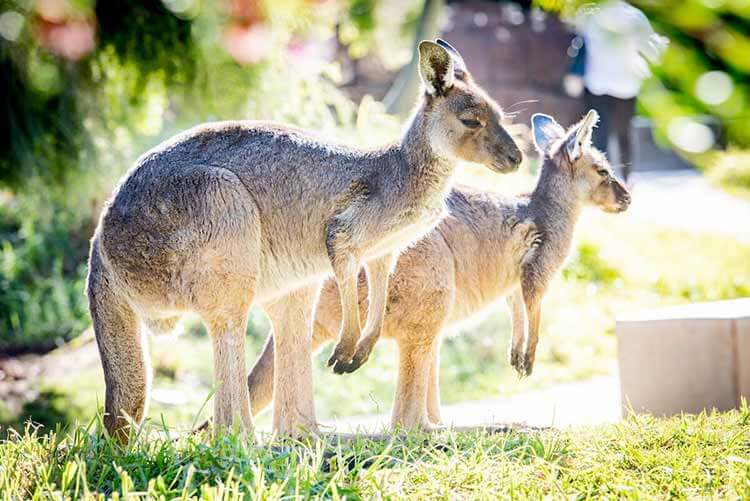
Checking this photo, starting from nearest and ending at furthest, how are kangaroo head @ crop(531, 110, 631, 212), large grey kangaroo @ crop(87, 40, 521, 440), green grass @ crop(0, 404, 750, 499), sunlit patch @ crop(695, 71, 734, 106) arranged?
sunlit patch @ crop(695, 71, 734, 106), green grass @ crop(0, 404, 750, 499), large grey kangaroo @ crop(87, 40, 521, 440), kangaroo head @ crop(531, 110, 631, 212)

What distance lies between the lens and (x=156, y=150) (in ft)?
11.7

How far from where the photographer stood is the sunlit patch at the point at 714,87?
0.67 meters

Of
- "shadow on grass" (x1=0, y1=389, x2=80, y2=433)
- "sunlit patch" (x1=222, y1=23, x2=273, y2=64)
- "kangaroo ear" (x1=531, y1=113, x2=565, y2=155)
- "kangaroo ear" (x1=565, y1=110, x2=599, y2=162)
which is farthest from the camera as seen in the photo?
"sunlit patch" (x1=222, y1=23, x2=273, y2=64)

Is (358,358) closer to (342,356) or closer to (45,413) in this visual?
(342,356)

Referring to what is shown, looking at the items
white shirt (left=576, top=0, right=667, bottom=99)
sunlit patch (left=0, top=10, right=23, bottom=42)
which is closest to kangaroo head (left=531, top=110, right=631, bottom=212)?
white shirt (left=576, top=0, right=667, bottom=99)

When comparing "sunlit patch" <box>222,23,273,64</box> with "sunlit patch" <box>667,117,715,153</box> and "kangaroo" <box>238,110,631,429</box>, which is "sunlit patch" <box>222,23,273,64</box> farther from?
"sunlit patch" <box>667,117,715,153</box>

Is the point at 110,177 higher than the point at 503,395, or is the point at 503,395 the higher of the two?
the point at 110,177

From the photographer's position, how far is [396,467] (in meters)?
3.05

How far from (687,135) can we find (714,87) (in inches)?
1.5

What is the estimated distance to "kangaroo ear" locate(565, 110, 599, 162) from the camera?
411 cm

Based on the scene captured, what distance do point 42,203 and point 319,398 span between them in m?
2.82

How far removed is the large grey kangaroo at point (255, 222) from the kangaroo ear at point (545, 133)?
0.93 m

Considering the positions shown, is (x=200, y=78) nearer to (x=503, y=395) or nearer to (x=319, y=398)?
(x=319, y=398)

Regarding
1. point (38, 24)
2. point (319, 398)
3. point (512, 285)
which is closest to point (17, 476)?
point (512, 285)
